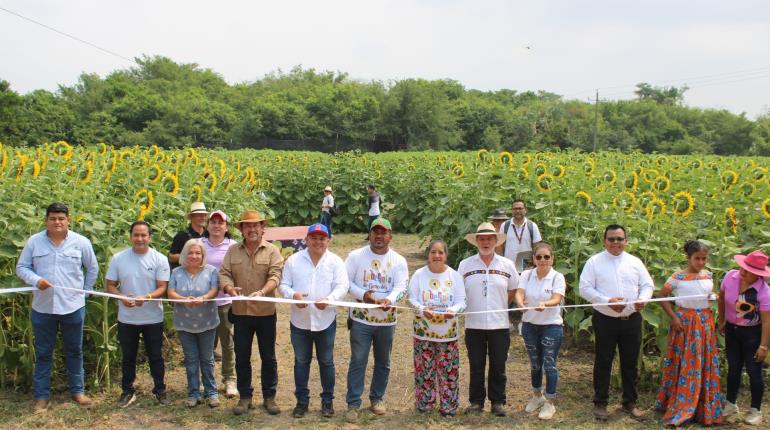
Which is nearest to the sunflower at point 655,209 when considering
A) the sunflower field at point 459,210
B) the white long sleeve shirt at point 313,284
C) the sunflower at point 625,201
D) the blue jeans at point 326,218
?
the sunflower field at point 459,210

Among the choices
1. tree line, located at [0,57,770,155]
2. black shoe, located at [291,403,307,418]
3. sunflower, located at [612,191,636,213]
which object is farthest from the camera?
tree line, located at [0,57,770,155]

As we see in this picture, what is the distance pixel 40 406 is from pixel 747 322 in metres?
5.15

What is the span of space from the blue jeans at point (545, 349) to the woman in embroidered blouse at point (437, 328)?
601 mm

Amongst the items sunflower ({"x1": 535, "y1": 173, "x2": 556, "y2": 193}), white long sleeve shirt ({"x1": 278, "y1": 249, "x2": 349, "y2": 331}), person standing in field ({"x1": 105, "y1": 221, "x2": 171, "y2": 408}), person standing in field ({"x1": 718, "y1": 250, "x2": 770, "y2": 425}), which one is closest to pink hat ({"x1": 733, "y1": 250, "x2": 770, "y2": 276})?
person standing in field ({"x1": 718, "y1": 250, "x2": 770, "y2": 425})

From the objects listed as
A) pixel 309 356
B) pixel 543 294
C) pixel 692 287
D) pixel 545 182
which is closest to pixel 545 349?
pixel 543 294

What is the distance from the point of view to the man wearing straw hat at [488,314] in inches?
192

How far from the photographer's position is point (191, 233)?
5.69 m

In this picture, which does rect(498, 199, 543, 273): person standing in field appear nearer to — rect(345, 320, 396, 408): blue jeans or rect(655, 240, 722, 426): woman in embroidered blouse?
rect(655, 240, 722, 426): woman in embroidered blouse

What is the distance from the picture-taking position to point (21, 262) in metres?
4.70

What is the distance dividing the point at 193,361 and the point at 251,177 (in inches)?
186

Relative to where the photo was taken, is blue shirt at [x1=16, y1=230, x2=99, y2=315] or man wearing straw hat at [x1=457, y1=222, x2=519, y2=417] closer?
blue shirt at [x1=16, y1=230, x2=99, y2=315]

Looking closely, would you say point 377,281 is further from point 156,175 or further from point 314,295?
point 156,175

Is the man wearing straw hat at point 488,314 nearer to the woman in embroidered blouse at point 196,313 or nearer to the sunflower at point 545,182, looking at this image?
the woman in embroidered blouse at point 196,313

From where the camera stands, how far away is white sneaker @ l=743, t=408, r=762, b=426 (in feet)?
15.6
